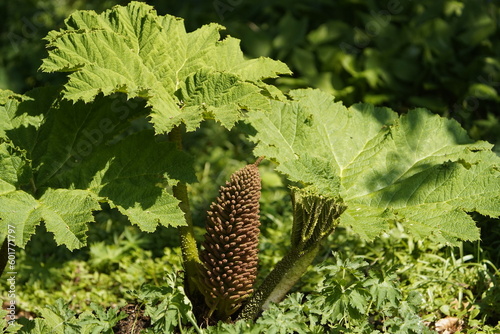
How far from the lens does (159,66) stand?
280 cm

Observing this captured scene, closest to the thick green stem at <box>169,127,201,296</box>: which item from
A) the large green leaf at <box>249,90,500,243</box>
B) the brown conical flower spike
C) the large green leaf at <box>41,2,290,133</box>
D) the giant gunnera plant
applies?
the giant gunnera plant

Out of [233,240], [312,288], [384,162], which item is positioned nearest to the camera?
[233,240]

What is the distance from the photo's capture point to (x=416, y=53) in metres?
5.50

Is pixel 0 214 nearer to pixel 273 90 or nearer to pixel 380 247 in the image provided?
pixel 273 90

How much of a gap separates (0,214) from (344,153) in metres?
1.53

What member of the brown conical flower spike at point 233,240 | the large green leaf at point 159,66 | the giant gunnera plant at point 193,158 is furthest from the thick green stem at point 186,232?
the large green leaf at point 159,66

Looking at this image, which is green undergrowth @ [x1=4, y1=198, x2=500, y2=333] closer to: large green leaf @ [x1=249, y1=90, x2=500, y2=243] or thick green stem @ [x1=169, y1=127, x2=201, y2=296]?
thick green stem @ [x1=169, y1=127, x2=201, y2=296]

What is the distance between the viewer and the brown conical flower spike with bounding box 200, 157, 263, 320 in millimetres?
2676

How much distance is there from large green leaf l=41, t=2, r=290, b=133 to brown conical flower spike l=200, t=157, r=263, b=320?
0.30m

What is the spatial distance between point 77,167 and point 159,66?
1.95 feet

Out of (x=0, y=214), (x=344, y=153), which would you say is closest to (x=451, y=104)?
(x=344, y=153)

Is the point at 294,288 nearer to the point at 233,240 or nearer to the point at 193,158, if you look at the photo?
the point at 233,240

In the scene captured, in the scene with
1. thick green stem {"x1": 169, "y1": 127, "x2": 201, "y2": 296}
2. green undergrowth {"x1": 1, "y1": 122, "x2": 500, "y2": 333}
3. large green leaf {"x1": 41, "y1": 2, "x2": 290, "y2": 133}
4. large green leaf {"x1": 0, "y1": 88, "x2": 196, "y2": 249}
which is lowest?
green undergrowth {"x1": 1, "y1": 122, "x2": 500, "y2": 333}

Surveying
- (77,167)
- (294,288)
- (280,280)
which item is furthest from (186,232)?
(294,288)
